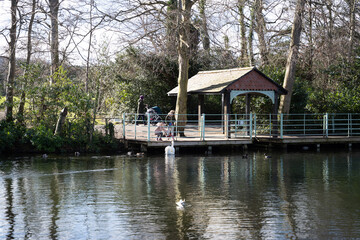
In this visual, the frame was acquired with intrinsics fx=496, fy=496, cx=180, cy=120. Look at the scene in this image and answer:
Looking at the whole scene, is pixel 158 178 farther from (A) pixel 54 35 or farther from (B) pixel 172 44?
(A) pixel 54 35

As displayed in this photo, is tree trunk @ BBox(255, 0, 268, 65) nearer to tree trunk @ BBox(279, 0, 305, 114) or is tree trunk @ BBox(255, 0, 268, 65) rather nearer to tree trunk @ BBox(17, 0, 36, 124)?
tree trunk @ BBox(279, 0, 305, 114)

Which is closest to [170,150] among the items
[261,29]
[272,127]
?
[272,127]

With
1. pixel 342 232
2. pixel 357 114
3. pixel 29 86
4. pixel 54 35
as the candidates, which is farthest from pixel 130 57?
pixel 342 232

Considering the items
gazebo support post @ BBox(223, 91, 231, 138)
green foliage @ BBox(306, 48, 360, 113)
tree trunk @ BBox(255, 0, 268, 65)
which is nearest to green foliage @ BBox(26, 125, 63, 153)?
gazebo support post @ BBox(223, 91, 231, 138)

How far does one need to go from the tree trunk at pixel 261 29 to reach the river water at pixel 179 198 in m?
10.0

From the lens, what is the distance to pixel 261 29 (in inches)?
1212

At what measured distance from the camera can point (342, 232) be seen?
9.76m

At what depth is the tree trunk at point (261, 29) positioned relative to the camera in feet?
89.1

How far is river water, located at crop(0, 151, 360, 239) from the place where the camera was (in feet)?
32.9

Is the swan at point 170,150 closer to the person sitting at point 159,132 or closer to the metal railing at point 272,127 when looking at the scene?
the person sitting at point 159,132

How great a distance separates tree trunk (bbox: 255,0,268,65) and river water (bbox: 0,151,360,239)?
10.0 m

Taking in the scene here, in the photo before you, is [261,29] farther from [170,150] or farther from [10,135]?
[10,135]

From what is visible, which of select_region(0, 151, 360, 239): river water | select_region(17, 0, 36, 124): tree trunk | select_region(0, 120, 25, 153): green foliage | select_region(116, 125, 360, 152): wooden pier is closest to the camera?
select_region(0, 151, 360, 239): river water

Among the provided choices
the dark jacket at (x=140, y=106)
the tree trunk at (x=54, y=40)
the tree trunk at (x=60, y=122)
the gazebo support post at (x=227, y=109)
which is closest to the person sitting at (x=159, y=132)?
the gazebo support post at (x=227, y=109)
